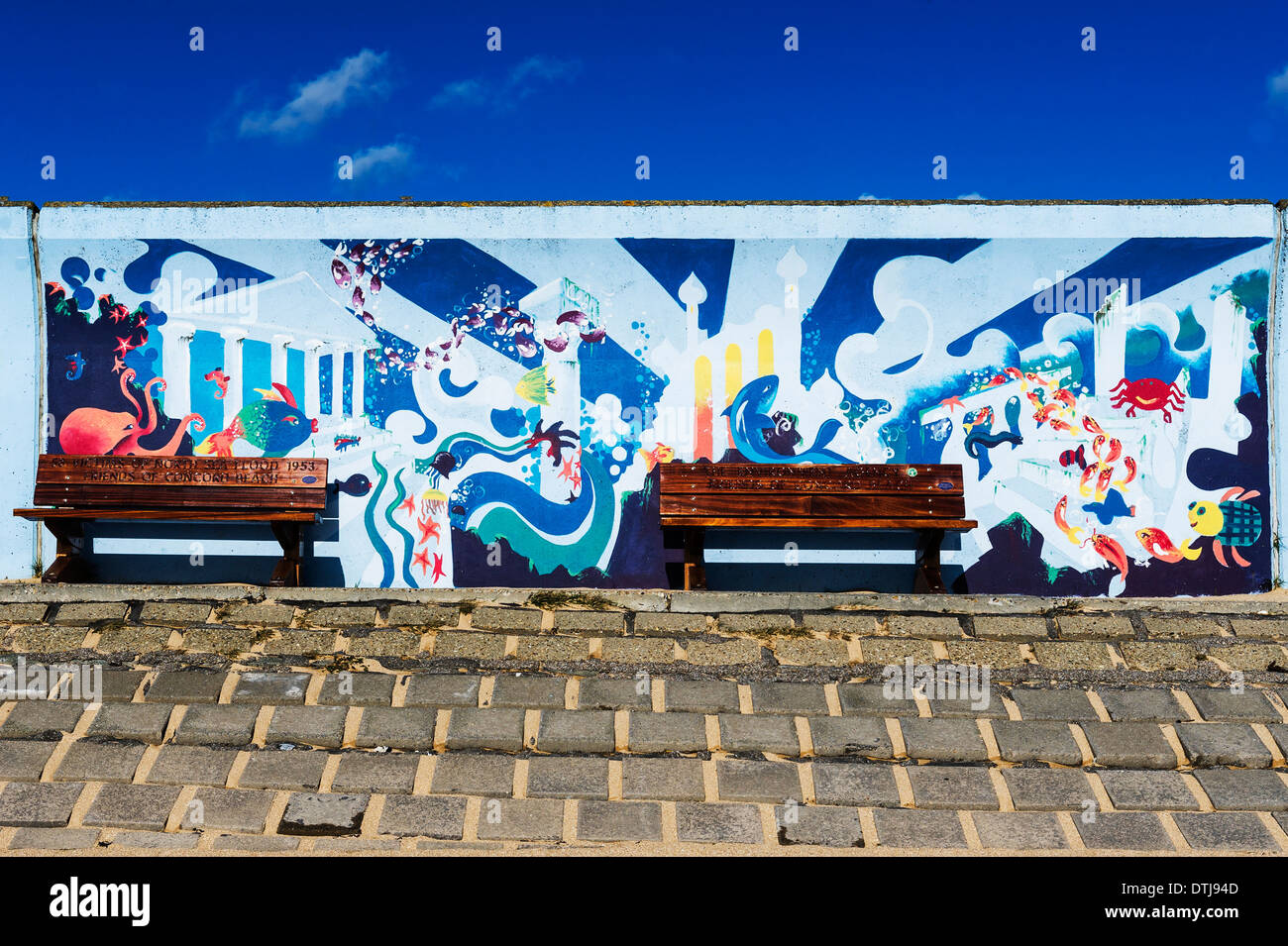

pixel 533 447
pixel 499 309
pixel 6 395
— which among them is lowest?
pixel 533 447

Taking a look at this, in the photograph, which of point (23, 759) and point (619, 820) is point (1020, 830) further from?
point (23, 759)

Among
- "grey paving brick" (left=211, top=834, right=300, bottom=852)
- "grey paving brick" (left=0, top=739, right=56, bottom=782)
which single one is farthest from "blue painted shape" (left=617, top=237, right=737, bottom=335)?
"grey paving brick" (left=0, top=739, right=56, bottom=782)

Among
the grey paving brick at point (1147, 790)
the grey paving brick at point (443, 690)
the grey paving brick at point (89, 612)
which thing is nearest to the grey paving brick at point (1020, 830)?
the grey paving brick at point (1147, 790)

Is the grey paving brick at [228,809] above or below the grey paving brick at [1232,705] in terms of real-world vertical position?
below

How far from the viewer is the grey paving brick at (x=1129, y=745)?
395 centimetres

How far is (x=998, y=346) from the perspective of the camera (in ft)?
21.1

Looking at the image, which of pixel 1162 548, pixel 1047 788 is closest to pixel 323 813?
pixel 1047 788

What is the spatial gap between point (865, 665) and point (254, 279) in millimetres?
4627

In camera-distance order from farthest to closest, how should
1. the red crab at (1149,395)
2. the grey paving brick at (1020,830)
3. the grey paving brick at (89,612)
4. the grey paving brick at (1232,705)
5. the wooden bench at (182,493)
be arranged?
the red crab at (1149,395)
the wooden bench at (182,493)
the grey paving brick at (89,612)
the grey paving brick at (1232,705)
the grey paving brick at (1020,830)

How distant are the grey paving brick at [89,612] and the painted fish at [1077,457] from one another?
5.64m

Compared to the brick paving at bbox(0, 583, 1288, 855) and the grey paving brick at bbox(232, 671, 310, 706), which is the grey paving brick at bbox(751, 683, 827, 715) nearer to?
the brick paving at bbox(0, 583, 1288, 855)

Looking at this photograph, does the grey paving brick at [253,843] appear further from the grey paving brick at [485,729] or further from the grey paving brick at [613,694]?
the grey paving brick at [613,694]
